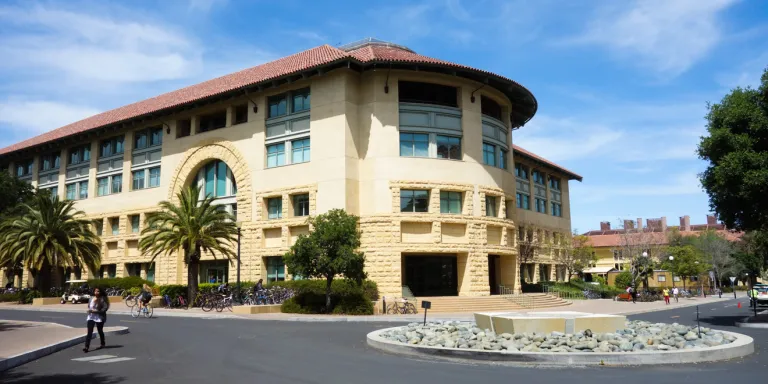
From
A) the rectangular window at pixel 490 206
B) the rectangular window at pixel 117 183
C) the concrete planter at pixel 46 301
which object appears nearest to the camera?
the rectangular window at pixel 490 206

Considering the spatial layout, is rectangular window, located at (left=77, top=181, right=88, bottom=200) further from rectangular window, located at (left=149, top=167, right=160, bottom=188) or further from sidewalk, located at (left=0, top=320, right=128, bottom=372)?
sidewalk, located at (left=0, top=320, right=128, bottom=372)

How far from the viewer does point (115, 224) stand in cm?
5322

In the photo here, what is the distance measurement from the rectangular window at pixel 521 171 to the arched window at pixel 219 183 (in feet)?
101

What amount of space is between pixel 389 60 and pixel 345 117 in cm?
473

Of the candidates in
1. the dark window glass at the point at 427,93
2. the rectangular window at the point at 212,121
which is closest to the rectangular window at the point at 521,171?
the dark window glass at the point at 427,93

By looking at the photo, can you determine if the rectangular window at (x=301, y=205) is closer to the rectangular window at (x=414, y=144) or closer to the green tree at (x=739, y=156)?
the rectangular window at (x=414, y=144)

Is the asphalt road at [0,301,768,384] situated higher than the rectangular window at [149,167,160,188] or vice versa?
the rectangular window at [149,167,160,188]

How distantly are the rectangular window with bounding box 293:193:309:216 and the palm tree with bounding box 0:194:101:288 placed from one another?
1770 centimetres

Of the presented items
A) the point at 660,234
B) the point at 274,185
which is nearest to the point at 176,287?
the point at 274,185

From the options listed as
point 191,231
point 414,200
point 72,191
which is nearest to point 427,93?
point 414,200

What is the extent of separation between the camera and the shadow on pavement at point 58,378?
1079cm

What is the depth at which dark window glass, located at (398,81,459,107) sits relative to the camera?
41.8m

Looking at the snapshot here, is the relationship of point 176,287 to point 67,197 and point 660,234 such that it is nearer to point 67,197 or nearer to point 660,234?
point 67,197

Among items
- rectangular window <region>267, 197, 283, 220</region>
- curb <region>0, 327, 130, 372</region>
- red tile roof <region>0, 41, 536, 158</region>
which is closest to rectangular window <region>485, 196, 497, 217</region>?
red tile roof <region>0, 41, 536, 158</region>
